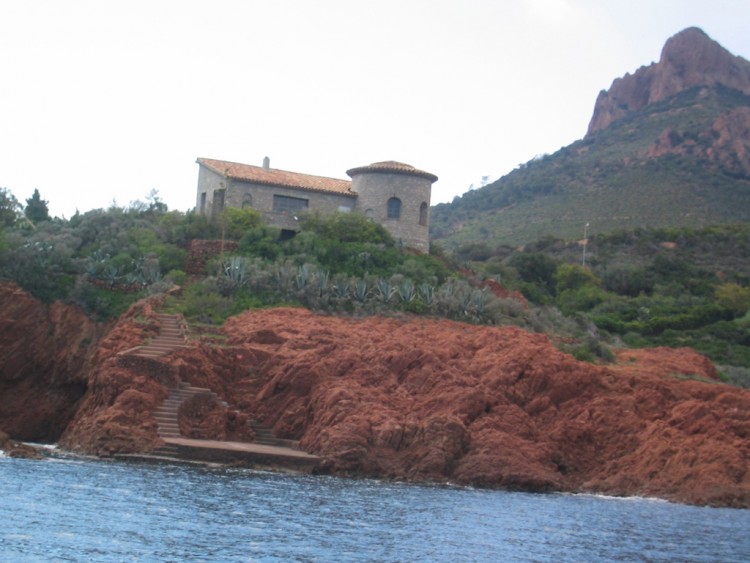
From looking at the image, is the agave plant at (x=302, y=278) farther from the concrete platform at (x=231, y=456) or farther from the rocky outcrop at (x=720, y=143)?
the rocky outcrop at (x=720, y=143)

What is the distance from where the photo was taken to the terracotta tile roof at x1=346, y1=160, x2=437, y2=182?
4694 centimetres

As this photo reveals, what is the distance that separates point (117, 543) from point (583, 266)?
48.8m

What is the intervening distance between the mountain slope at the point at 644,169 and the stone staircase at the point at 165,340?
46.4m

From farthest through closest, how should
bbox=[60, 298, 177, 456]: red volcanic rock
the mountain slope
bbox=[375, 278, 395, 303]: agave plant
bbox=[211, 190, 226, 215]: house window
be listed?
the mountain slope → bbox=[211, 190, 226, 215]: house window → bbox=[375, 278, 395, 303]: agave plant → bbox=[60, 298, 177, 456]: red volcanic rock

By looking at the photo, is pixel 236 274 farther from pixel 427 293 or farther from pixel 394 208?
pixel 394 208

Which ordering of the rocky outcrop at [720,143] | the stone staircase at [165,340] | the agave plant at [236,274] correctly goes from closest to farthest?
the stone staircase at [165,340], the agave plant at [236,274], the rocky outcrop at [720,143]

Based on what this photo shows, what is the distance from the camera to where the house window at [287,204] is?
4631 centimetres

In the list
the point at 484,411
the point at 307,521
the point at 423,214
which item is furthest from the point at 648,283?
the point at 307,521

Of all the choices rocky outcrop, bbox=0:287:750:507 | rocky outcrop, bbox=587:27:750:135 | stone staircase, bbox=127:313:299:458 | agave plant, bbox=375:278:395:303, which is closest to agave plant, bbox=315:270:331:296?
agave plant, bbox=375:278:395:303

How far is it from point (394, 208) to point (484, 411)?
19.9 meters

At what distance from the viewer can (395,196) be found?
47.3 meters

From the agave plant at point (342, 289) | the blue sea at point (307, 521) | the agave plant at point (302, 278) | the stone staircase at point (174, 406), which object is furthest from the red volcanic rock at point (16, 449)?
the agave plant at point (342, 289)

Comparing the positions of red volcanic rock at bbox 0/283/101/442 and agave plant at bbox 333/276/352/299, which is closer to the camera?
red volcanic rock at bbox 0/283/101/442

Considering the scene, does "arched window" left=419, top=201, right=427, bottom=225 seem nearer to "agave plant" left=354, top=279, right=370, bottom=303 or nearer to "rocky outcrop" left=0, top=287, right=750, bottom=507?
"agave plant" left=354, top=279, right=370, bottom=303
